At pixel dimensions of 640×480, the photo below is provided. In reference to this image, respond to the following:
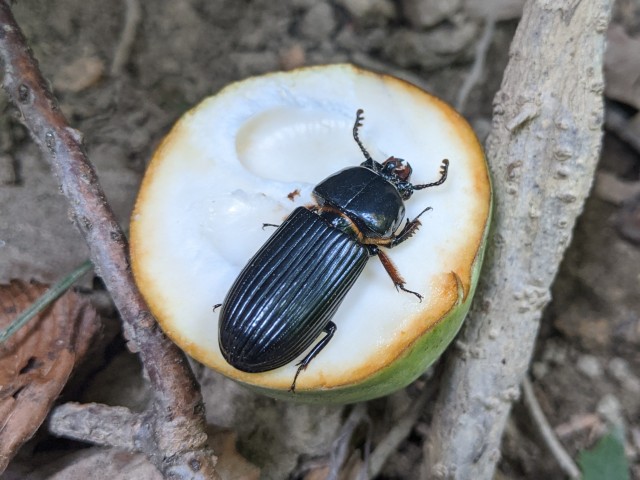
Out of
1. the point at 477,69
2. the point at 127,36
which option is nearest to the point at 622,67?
the point at 477,69

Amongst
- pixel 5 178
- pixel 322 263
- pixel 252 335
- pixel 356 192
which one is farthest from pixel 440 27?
pixel 5 178

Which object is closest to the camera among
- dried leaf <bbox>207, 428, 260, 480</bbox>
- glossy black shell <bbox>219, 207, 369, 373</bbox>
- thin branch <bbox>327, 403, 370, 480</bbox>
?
Answer: glossy black shell <bbox>219, 207, 369, 373</bbox>

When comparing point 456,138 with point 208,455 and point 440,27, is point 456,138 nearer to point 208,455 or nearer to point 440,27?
point 440,27

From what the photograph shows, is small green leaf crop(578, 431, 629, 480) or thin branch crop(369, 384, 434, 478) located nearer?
small green leaf crop(578, 431, 629, 480)

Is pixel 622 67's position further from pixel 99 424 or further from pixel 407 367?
pixel 99 424

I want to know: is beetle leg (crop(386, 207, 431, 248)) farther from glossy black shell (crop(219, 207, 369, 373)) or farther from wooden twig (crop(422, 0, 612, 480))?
wooden twig (crop(422, 0, 612, 480))

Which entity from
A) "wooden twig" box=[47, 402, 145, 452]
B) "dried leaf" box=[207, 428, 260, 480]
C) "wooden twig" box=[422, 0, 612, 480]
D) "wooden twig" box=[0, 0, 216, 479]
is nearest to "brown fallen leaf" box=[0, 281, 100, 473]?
"wooden twig" box=[47, 402, 145, 452]

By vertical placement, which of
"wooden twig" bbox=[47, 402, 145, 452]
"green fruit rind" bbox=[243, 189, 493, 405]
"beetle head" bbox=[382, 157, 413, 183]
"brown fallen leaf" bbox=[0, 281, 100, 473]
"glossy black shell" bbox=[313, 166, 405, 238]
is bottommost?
"wooden twig" bbox=[47, 402, 145, 452]
